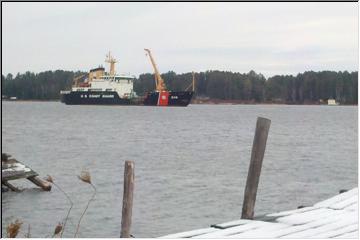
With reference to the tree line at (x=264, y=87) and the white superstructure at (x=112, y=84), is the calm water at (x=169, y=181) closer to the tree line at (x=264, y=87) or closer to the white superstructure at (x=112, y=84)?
the tree line at (x=264, y=87)

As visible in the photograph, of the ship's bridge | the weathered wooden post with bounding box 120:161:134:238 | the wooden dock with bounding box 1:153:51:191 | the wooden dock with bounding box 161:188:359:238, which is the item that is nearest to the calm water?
the wooden dock with bounding box 1:153:51:191

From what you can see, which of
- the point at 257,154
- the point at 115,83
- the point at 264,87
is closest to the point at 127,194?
the point at 257,154

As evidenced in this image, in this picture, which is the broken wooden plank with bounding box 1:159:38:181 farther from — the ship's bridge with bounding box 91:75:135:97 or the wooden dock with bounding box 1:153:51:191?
the ship's bridge with bounding box 91:75:135:97

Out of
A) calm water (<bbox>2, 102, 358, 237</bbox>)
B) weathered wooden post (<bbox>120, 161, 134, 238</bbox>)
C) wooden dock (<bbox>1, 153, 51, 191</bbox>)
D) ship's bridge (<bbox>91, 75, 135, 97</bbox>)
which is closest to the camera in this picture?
weathered wooden post (<bbox>120, 161, 134, 238</bbox>)

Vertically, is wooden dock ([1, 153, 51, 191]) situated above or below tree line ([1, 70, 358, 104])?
below

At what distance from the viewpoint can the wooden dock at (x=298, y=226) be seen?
493cm

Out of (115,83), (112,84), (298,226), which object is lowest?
(298,226)

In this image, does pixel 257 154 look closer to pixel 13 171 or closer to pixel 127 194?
pixel 127 194

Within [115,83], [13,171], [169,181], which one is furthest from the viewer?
[115,83]

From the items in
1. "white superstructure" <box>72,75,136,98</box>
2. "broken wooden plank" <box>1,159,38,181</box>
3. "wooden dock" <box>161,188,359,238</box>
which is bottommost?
"broken wooden plank" <box>1,159,38,181</box>

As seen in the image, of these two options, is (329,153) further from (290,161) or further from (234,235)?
(234,235)

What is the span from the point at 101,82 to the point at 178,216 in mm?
65397

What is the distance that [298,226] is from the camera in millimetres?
5199

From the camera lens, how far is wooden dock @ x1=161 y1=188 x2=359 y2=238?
194 inches
